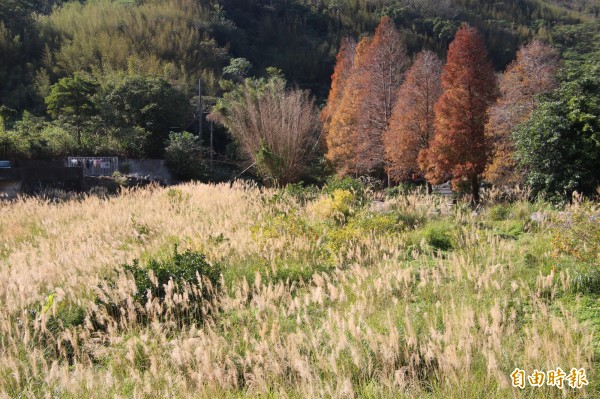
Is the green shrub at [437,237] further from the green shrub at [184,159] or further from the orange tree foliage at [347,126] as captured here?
the green shrub at [184,159]

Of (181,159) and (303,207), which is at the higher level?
(303,207)

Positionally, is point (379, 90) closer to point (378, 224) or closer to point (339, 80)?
point (339, 80)

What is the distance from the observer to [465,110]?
13.6m

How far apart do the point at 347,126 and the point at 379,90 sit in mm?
2233

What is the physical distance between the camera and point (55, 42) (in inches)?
1396

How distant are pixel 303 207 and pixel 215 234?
289 cm

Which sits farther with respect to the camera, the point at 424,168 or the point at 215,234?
the point at 424,168

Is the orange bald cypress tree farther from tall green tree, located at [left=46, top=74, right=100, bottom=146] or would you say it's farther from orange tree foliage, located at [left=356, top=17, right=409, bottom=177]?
tall green tree, located at [left=46, top=74, right=100, bottom=146]

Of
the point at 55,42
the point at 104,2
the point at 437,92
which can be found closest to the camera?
the point at 437,92

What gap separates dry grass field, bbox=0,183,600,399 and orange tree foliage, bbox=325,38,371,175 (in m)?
11.6

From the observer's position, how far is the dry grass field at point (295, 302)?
6.59 ft

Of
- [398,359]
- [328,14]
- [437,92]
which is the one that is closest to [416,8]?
[328,14]

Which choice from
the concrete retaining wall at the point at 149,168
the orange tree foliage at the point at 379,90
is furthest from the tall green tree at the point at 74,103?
the orange tree foliage at the point at 379,90

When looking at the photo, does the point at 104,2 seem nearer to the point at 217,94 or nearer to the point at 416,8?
the point at 217,94
